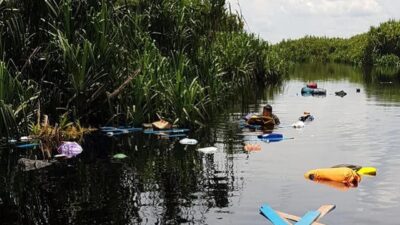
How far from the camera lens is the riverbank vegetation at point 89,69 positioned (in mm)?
15055

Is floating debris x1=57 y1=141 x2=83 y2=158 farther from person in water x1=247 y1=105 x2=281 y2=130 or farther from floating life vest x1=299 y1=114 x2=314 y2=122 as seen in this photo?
floating life vest x1=299 y1=114 x2=314 y2=122

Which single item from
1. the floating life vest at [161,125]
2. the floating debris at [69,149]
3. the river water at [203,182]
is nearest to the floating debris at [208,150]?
the river water at [203,182]

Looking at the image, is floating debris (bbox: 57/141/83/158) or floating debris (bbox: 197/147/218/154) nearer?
floating debris (bbox: 57/141/83/158)

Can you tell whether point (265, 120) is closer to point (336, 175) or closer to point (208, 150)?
point (208, 150)

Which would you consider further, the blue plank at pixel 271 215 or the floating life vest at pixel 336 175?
the floating life vest at pixel 336 175

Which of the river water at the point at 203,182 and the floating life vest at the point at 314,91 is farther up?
the floating life vest at the point at 314,91

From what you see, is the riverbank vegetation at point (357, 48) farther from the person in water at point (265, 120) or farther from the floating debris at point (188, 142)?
the floating debris at point (188, 142)

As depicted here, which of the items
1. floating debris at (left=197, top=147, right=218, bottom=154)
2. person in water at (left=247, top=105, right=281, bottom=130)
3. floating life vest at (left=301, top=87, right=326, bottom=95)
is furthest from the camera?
floating life vest at (left=301, top=87, right=326, bottom=95)

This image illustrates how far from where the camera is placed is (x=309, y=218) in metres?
8.31

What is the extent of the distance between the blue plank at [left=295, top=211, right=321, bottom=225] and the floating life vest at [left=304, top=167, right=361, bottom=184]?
93.7 inches

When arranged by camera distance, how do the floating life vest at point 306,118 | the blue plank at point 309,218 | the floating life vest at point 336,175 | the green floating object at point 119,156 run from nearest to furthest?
the blue plank at point 309,218, the floating life vest at point 336,175, the green floating object at point 119,156, the floating life vest at point 306,118

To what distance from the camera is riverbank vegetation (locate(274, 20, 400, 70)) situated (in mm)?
76688

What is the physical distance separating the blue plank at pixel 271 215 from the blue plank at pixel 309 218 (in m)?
0.26

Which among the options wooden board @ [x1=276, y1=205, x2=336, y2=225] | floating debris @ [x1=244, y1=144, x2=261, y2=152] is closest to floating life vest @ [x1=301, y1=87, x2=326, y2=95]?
floating debris @ [x1=244, y1=144, x2=261, y2=152]
